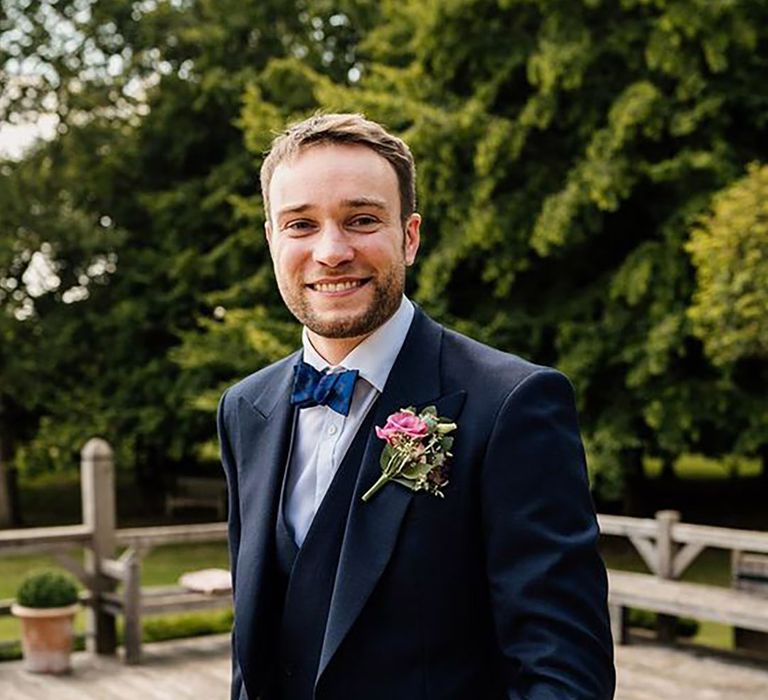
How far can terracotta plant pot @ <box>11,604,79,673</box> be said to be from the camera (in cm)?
802

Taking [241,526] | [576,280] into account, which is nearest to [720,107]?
[576,280]

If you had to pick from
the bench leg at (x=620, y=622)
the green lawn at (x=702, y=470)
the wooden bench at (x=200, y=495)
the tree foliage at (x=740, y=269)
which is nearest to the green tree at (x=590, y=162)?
the tree foliage at (x=740, y=269)

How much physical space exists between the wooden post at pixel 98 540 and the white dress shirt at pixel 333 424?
23.1 feet

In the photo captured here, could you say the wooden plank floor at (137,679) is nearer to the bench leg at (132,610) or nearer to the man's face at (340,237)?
the bench leg at (132,610)

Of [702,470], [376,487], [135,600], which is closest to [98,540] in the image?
[135,600]

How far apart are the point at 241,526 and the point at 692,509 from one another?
63.0 feet

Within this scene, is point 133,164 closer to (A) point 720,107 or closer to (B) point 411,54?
(B) point 411,54

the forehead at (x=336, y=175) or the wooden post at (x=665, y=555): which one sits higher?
the forehead at (x=336, y=175)

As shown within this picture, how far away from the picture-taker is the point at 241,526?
2031mm

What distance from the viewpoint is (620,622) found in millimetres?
8945

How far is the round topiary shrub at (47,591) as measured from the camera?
7.95m

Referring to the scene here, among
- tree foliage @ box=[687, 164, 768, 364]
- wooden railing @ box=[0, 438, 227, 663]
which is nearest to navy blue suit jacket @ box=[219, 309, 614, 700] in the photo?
wooden railing @ box=[0, 438, 227, 663]

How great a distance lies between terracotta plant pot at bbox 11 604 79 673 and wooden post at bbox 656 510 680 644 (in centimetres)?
427

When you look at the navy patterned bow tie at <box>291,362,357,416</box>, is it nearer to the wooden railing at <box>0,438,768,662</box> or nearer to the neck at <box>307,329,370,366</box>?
the neck at <box>307,329,370,366</box>
